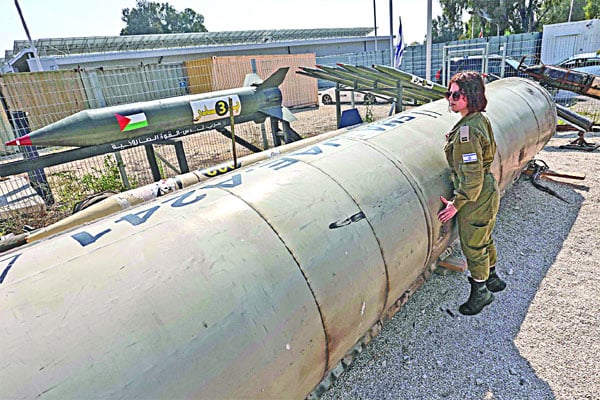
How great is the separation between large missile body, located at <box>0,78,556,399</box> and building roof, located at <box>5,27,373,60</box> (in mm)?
28629

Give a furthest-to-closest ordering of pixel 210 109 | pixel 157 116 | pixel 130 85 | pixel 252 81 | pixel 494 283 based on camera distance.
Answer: pixel 130 85, pixel 252 81, pixel 210 109, pixel 157 116, pixel 494 283

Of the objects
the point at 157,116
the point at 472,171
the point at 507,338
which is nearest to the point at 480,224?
the point at 472,171

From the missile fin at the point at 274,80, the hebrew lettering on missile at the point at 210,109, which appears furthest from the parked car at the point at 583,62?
the hebrew lettering on missile at the point at 210,109

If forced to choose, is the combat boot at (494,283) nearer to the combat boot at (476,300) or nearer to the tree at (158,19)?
the combat boot at (476,300)

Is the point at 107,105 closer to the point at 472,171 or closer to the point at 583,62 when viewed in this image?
the point at 472,171

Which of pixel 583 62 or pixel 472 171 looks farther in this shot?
pixel 583 62

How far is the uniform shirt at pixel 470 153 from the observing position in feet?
8.02

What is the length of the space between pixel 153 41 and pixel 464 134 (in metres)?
35.3

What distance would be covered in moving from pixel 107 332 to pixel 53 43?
1270 inches

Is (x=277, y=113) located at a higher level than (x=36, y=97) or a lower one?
lower

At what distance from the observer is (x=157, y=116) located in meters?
5.58

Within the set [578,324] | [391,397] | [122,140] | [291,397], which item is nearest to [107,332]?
[291,397]

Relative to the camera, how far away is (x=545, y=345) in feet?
8.54

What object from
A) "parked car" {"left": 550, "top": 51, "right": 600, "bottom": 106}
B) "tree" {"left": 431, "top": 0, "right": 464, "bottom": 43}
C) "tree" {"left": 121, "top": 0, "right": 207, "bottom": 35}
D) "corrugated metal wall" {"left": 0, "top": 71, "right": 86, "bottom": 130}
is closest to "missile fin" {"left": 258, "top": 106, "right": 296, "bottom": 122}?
"corrugated metal wall" {"left": 0, "top": 71, "right": 86, "bottom": 130}
